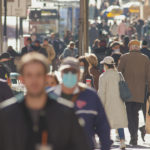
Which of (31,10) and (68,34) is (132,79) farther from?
(31,10)

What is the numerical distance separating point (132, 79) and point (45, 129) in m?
8.98

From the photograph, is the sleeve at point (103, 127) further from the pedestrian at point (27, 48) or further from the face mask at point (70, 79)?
the pedestrian at point (27, 48)

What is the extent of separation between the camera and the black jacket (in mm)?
4531

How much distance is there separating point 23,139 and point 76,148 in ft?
1.08

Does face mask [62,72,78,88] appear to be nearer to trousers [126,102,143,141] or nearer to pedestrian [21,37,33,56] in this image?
trousers [126,102,143,141]

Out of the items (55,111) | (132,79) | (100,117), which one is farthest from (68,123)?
(132,79)

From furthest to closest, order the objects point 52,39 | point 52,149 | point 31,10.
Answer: point 31,10
point 52,39
point 52,149

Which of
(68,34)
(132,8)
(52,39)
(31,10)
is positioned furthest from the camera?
(132,8)

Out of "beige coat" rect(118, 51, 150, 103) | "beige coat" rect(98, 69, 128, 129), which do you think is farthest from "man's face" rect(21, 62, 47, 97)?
"beige coat" rect(118, 51, 150, 103)

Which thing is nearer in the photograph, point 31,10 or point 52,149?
point 52,149

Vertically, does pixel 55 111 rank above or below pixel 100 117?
above

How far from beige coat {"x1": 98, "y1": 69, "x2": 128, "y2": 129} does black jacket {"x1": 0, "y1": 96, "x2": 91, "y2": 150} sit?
7114 mm

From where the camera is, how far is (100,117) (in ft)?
23.0

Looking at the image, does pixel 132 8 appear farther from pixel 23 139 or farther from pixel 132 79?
pixel 23 139
